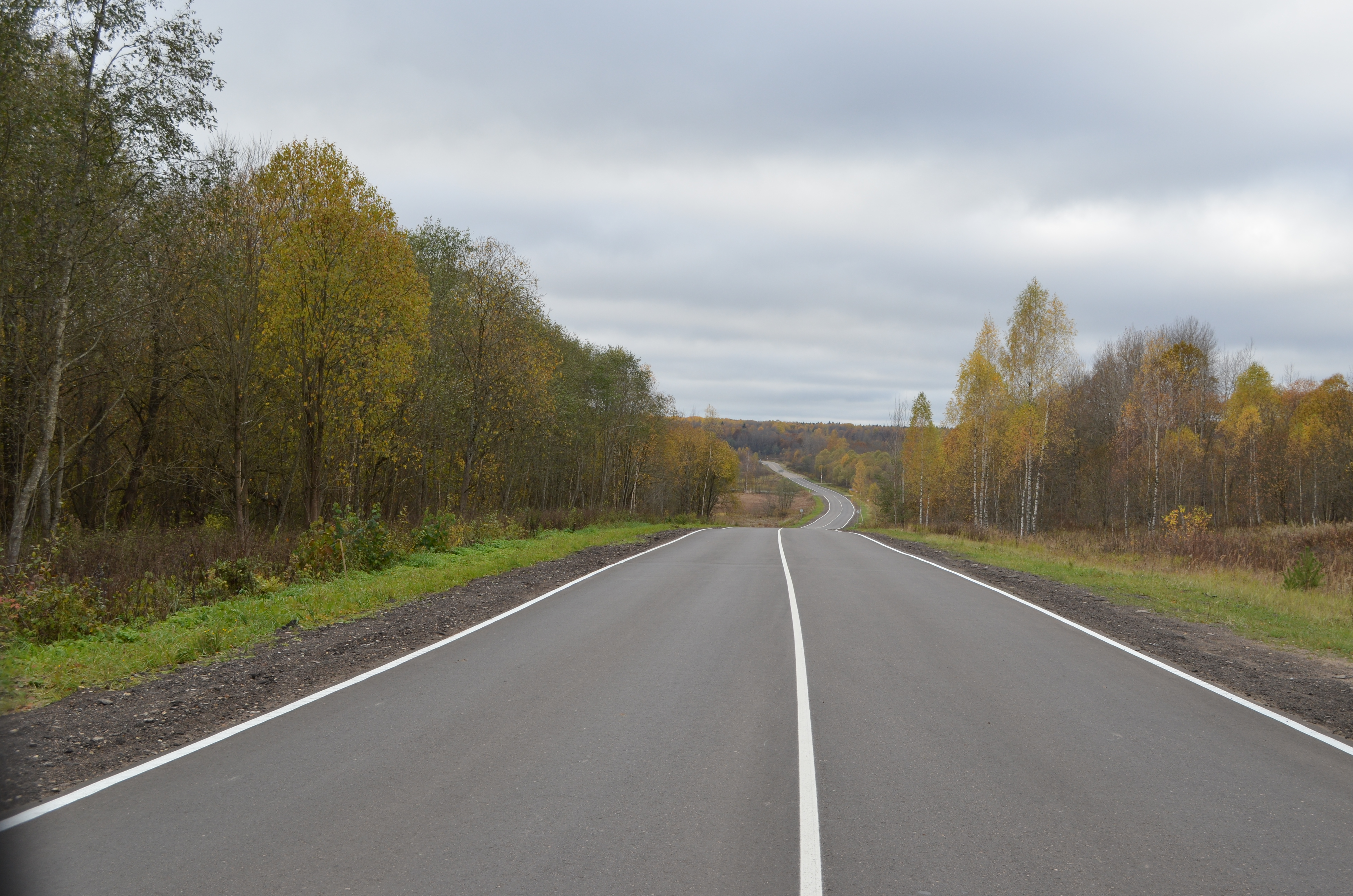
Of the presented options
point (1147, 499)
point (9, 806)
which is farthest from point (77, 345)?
point (1147, 499)

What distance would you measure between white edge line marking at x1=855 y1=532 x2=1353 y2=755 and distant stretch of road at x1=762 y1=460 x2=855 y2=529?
108ft

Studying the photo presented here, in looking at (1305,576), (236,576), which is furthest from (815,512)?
(236,576)

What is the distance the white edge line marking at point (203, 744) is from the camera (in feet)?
13.2

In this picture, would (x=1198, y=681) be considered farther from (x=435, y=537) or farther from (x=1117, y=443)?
(x=1117, y=443)

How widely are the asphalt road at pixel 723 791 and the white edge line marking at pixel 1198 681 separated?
13 cm

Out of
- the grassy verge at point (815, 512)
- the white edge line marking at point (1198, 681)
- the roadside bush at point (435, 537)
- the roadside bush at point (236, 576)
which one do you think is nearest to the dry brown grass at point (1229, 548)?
the white edge line marking at point (1198, 681)

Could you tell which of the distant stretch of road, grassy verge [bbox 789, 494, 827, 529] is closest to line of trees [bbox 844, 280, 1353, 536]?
the distant stretch of road

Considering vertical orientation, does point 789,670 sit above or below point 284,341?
below

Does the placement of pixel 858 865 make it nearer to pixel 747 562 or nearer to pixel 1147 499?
pixel 747 562

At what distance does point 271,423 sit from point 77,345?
8.88 metres

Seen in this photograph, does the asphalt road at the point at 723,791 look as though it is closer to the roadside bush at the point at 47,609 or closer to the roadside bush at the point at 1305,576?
the roadside bush at the point at 47,609

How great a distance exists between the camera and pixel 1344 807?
172 inches

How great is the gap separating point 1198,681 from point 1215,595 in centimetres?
866

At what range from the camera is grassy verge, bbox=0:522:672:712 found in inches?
262
